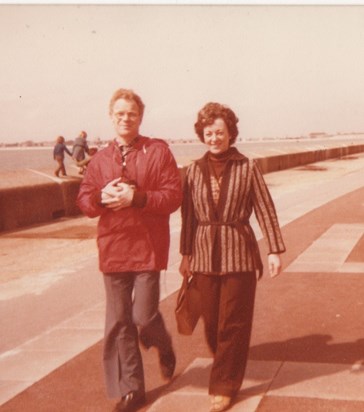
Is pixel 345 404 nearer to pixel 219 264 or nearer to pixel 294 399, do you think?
pixel 294 399

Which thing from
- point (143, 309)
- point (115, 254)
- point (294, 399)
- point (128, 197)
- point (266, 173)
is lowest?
point (266, 173)

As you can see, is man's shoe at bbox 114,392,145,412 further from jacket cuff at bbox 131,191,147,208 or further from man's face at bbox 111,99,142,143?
man's face at bbox 111,99,142,143

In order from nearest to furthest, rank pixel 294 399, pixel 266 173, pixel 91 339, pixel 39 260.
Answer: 1. pixel 294 399
2. pixel 91 339
3. pixel 39 260
4. pixel 266 173

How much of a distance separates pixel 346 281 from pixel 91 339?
9.87ft

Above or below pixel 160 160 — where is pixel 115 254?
below

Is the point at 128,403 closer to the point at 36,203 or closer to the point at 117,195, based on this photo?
the point at 117,195

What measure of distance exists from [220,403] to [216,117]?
4.96 feet

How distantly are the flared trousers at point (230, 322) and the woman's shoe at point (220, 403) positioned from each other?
0.02 metres

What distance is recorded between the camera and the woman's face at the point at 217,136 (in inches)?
168

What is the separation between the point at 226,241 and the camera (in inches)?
169

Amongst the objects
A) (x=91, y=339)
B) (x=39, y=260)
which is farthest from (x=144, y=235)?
(x=39, y=260)

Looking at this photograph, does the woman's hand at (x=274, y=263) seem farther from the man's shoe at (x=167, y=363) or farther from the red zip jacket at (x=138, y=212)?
the man's shoe at (x=167, y=363)

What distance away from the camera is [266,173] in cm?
2970

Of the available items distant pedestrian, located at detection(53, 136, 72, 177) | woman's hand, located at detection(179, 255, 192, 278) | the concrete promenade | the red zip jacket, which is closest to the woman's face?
the red zip jacket
